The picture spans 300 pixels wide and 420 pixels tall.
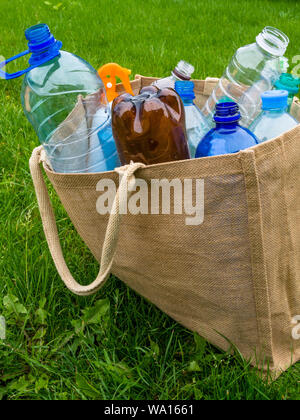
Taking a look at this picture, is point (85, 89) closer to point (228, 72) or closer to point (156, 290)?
point (228, 72)

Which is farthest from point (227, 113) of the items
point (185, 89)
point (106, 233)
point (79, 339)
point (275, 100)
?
point (79, 339)

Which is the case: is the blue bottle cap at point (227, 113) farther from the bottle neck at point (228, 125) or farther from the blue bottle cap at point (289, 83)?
the blue bottle cap at point (289, 83)

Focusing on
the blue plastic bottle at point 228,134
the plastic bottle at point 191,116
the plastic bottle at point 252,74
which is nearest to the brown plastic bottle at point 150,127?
the blue plastic bottle at point 228,134

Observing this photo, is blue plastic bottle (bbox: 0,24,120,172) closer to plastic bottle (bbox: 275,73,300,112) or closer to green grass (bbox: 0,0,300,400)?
green grass (bbox: 0,0,300,400)

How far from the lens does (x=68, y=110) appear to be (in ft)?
4.39

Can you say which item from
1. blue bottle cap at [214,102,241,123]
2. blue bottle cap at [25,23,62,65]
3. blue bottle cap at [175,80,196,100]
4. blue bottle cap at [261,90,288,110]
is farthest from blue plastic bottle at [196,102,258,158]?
blue bottle cap at [25,23,62,65]

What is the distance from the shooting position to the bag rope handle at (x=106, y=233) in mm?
961

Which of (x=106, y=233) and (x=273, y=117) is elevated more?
(x=273, y=117)

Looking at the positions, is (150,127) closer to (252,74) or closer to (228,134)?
(228,134)

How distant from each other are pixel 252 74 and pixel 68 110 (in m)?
0.57

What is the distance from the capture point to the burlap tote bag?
0.97 metres

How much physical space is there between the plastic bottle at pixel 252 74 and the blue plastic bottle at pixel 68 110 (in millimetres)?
329

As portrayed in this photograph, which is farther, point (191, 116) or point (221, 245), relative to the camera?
point (191, 116)
